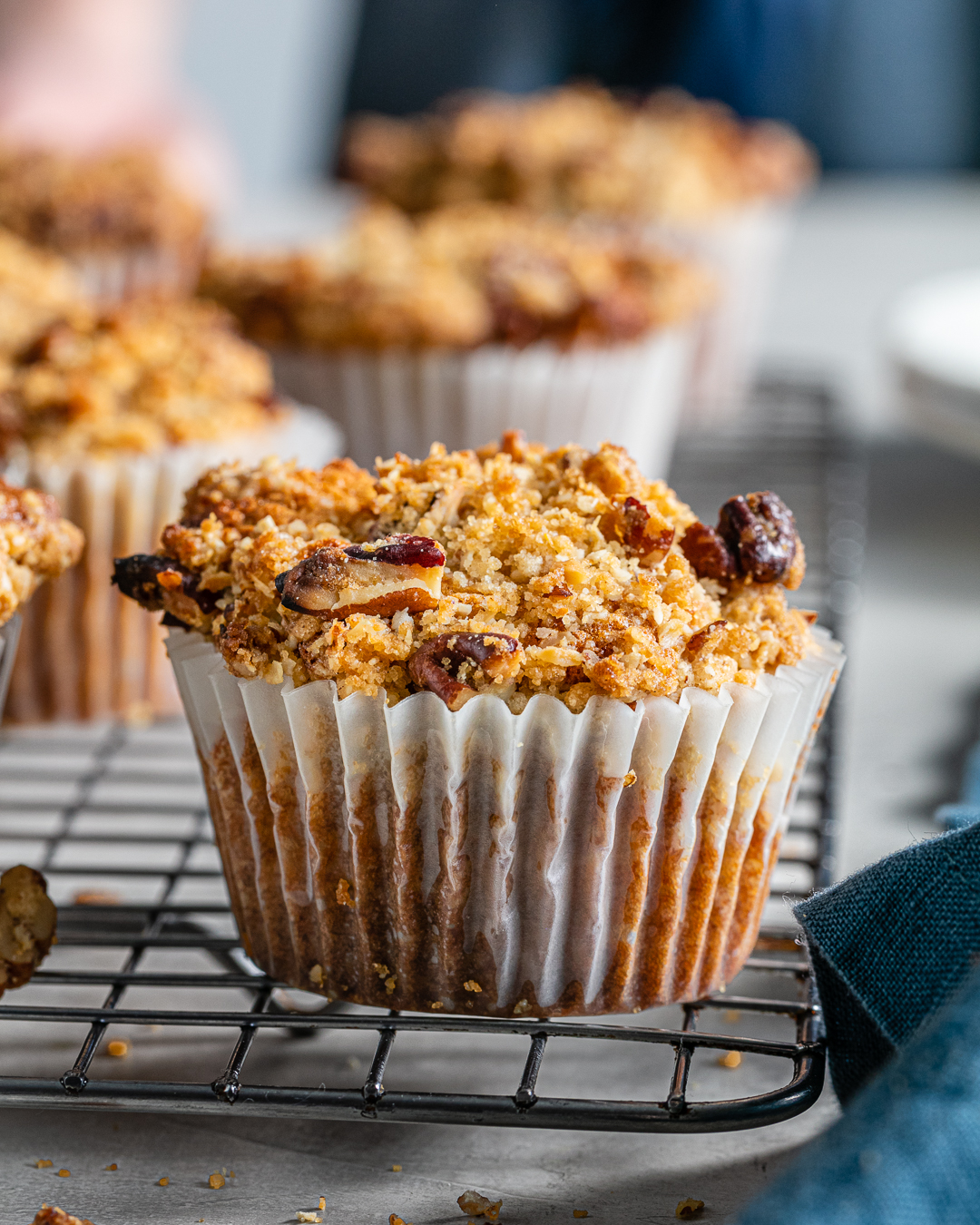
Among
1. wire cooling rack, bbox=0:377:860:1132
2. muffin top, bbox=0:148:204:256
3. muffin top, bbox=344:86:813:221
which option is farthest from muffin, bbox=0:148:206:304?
wire cooling rack, bbox=0:377:860:1132

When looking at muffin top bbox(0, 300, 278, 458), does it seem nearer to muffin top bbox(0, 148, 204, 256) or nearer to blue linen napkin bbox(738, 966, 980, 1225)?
muffin top bbox(0, 148, 204, 256)

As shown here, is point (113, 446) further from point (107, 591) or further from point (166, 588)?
point (166, 588)

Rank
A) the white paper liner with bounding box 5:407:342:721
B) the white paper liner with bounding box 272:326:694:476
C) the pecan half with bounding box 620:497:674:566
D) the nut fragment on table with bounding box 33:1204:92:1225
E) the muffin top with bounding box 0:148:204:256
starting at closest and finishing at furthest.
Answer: the nut fragment on table with bounding box 33:1204:92:1225, the pecan half with bounding box 620:497:674:566, the white paper liner with bounding box 5:407:342:721, the white paper liner with bounding box 272:326:694:476, the muffin top with bounding box 0:148:204:256

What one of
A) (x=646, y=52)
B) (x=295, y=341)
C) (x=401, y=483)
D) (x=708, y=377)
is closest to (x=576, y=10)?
(x=646, y=52)

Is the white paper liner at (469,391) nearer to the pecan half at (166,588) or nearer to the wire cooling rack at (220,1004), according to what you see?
the wire cooling rack at (220,1004)

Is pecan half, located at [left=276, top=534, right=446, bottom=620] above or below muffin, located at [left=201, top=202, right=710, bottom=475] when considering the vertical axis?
above

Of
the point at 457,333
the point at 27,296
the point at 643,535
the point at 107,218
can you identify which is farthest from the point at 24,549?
the point at 107,218

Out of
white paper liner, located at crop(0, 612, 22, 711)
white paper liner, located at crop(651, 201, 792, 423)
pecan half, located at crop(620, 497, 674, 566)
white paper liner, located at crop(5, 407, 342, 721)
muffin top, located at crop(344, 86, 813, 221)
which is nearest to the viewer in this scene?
pecan half, located at crop(620, 497, 674, 566)

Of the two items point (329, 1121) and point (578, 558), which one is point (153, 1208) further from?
point (578, 558)
